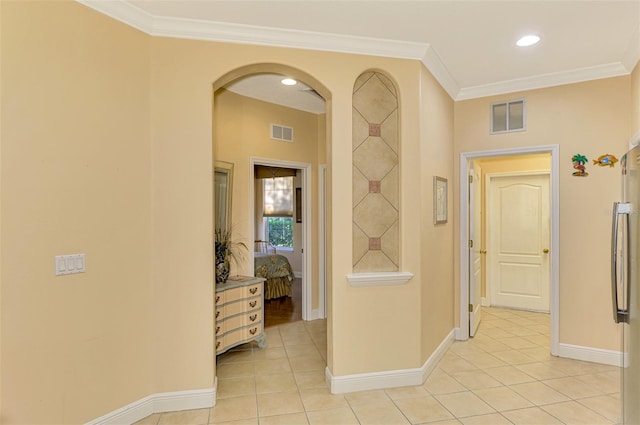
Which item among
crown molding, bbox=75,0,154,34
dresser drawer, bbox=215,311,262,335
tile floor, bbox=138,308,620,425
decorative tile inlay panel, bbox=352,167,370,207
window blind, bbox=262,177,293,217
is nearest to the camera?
crown molding, bbox=75,0,154,34

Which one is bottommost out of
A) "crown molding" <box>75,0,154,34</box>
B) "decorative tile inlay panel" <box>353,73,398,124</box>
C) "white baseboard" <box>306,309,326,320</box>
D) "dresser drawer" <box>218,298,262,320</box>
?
"white baseboard" <box>306,309,326,320</box>

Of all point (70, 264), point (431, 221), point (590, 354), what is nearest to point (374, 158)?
point (431, 221)

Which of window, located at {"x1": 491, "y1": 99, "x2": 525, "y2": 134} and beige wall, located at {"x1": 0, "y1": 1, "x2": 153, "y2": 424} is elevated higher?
window, located at {"x1": 491, "y1": 99, "x2": 525, "y2": 134}

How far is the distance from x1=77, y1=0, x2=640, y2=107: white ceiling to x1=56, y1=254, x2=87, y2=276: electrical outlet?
1.57 metres

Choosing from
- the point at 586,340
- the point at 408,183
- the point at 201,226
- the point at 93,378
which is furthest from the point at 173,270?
the point at 586,340

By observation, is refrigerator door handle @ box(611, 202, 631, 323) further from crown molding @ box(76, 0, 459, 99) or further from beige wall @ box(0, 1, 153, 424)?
beige wall @ box(0, 1, 153, 424)

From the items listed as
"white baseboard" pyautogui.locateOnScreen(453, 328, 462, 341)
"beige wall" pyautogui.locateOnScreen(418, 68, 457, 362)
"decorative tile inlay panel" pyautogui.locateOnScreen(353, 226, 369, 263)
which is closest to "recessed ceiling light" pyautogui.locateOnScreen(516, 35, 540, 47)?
"beige wall" pyautogui.locateOnScreen(418, 68, 457, 362)

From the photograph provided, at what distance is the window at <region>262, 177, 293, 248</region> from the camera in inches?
351

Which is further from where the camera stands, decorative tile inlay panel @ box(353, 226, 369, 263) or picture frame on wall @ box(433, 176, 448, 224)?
picture frame on wall @ box(433, 176, 448, 224)

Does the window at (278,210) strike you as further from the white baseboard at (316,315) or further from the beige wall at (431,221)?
the beige wall at (431,221)

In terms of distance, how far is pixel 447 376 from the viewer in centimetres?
330

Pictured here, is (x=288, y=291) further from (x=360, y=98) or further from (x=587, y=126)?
(x=587, y=126)

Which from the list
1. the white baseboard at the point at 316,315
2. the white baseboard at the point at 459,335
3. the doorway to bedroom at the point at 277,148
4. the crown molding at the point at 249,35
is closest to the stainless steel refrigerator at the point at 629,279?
the crown molding at the point at 249,35

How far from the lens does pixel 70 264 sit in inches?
88.7
